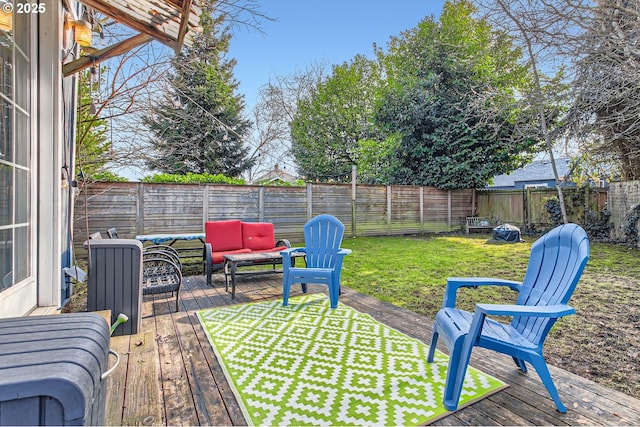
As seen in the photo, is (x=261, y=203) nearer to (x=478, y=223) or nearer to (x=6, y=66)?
(x=6, y=66)

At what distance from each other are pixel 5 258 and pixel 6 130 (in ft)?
2.45

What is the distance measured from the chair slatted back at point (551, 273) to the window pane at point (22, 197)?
3.22 meters

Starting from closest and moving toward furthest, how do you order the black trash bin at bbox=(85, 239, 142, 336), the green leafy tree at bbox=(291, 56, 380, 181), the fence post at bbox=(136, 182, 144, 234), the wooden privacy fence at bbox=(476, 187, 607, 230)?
the black trash bin at bbox=(85, 239, 142, 336)
the fence post at bbox=(136, 182, 144, 234)
the wooden privacy fence at bbox=(476, 187, 607, 230)
the green leafy tree at bbox=(291, 56, 380, 181)

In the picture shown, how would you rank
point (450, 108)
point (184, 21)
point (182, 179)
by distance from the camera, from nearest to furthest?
point (184, 21), point (182, 179), point (450, 108)

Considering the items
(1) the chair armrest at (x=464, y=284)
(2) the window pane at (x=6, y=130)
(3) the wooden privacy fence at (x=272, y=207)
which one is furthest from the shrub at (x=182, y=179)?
(1) the chair armrest at (x=464, y=284)

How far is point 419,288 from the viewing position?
170 inches

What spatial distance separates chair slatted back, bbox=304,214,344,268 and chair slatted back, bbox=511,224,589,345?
82.1 inches

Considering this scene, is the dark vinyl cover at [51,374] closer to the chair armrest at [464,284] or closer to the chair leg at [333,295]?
the chair armrest at [464,284]

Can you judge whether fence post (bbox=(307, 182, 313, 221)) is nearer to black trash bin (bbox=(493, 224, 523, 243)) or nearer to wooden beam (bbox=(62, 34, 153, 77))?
black trash bin (bbox=(493, 224, 523, 243))

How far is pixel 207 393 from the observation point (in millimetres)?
1935

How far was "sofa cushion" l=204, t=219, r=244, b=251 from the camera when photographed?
497 cm

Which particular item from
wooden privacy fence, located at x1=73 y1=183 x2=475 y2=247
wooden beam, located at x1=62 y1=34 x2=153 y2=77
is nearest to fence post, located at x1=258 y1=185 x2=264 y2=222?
wooden privacy fence, located at x1=73 y1=183 x2=475 y2=247

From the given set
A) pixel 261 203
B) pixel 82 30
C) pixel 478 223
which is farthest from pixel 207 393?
pixel 478 223

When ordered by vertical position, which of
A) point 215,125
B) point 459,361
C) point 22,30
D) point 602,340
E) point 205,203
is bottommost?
point 602,340
